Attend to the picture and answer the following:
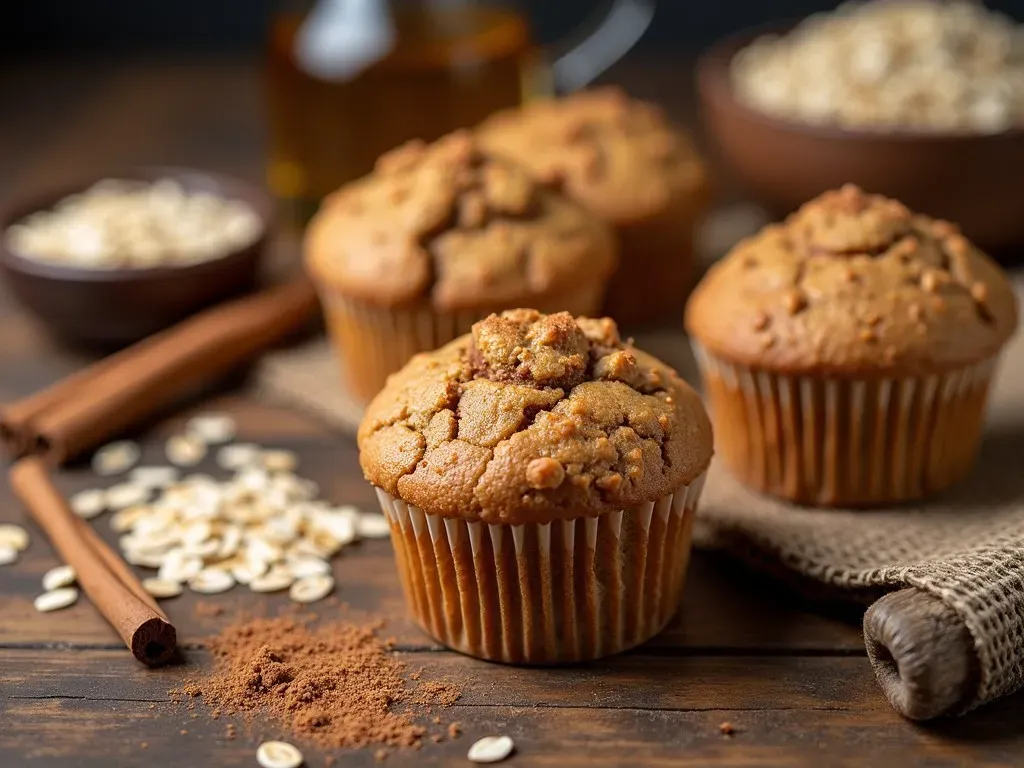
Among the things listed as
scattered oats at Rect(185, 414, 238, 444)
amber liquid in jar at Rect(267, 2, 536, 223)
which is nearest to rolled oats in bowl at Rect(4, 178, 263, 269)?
amber liquid in jar at Rect(267, 2, 536, 223)

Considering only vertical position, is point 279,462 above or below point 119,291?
below

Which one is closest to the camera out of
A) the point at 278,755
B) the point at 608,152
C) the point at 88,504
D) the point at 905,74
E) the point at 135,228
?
the point at 278,755

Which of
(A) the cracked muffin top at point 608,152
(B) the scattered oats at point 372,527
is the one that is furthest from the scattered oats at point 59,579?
(A) the cracked muffin top at point 608,152

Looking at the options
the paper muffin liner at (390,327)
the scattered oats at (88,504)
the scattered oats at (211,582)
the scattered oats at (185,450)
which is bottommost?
the scattered oats at (185,450)

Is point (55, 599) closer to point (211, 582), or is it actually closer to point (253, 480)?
point (211, 582)

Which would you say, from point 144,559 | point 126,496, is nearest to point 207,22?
point 126,496

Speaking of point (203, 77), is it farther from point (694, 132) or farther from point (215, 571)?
point (215, 571)

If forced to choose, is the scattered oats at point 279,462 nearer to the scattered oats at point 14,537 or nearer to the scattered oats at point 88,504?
the scattered oats at point 88,504
